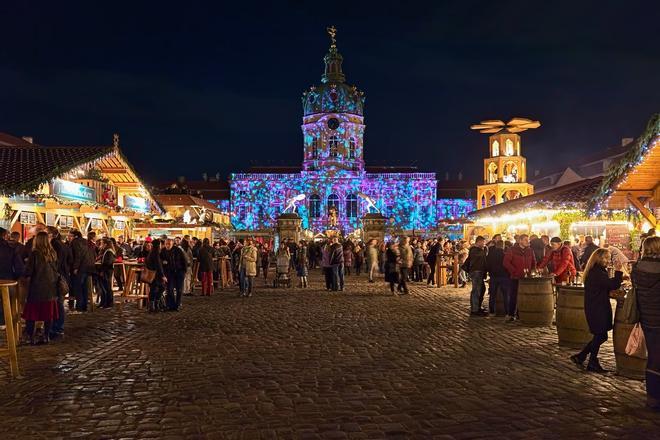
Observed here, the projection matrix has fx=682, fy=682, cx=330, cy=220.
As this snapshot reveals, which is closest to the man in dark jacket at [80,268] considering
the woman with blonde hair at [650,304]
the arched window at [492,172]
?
the woman with blonde hair at [650,304]

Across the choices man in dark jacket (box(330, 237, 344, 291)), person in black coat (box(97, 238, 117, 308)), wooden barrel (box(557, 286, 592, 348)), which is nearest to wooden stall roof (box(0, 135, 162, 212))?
person in black coat (box(97, 238, 117, 308))

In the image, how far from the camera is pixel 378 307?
15.1 meters

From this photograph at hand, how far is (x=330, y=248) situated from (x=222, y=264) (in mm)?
3751

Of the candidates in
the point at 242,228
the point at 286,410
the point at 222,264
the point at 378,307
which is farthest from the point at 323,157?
the point at 286,410

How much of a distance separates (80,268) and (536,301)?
874 cm

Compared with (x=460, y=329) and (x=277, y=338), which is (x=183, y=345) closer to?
(x=277, y=338)

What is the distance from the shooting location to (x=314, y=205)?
6888 cm

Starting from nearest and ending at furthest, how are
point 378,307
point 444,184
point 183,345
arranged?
point 183,345 < point 378,307 < point 444,184

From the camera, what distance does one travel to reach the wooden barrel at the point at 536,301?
11531mm

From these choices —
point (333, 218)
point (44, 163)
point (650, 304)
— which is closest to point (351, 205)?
point (333, 218)

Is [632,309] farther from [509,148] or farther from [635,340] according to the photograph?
[509,148]

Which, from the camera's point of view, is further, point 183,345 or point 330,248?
point 330,248

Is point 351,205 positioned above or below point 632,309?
above

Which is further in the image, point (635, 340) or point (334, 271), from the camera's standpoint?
point (334, 271)
